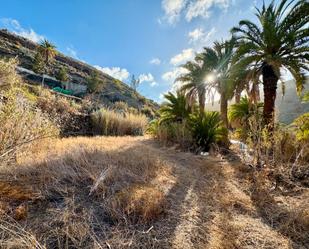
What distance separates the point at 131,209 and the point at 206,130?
20.9 ft

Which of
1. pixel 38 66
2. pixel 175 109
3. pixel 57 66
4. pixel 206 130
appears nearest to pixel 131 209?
pixel 206 130

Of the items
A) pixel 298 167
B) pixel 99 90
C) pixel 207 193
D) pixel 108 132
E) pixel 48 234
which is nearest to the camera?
pixel 48 234

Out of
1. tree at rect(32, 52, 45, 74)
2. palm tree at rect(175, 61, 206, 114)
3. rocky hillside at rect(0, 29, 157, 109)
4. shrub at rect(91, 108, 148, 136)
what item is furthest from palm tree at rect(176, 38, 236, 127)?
tree at rect(32, 52, 45, 74)

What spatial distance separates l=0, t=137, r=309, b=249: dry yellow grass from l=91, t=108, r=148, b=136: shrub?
6.47m

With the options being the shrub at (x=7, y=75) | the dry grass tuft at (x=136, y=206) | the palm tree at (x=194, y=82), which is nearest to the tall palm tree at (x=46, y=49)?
the palm tree at (x=194, y=82)

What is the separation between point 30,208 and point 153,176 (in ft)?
6.75

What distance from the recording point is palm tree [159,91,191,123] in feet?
40.8

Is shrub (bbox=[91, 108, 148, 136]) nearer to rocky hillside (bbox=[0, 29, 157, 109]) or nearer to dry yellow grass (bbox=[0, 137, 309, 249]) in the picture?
dry yellow grass (bbox=[0, 137, 309, 249])

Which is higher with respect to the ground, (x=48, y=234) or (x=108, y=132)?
(x=108, y=132)

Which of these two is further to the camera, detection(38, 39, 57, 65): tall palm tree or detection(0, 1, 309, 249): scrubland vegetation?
detection(38, 39, 57, 65): tall palm tree

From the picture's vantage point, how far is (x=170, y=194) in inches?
141

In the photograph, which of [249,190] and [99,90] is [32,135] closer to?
[249,190]

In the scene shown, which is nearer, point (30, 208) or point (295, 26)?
point (30, 208)

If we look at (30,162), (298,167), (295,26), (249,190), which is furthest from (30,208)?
(295,26)
